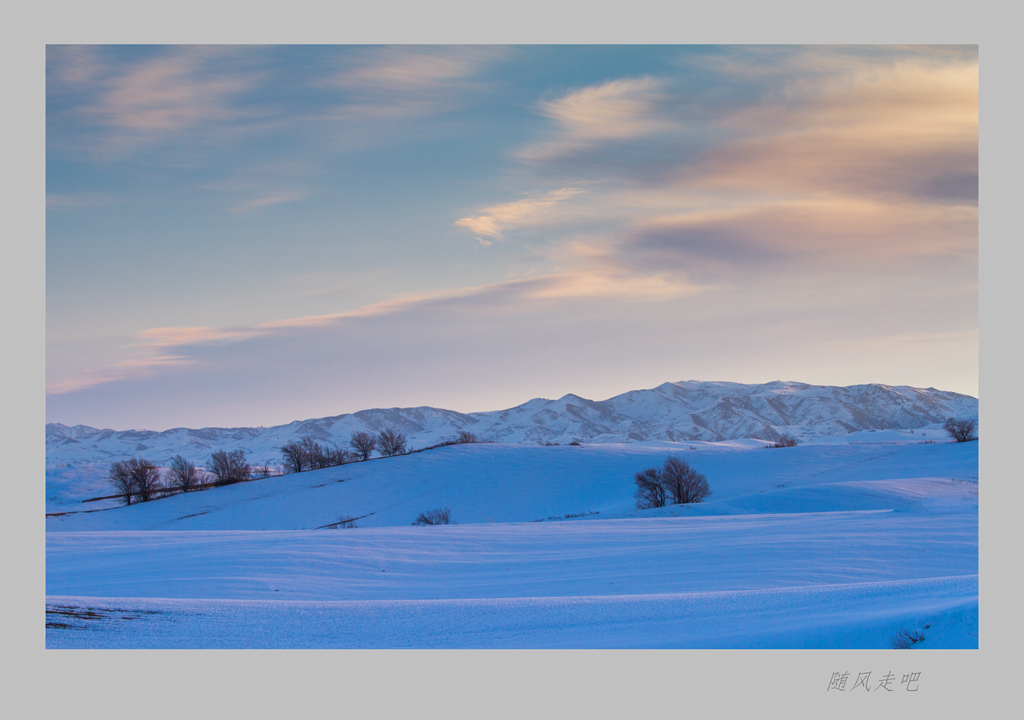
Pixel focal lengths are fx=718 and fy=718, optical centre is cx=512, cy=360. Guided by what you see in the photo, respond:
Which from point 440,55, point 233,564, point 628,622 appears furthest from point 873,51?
point 233,564

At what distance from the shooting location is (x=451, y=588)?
37.6 ft

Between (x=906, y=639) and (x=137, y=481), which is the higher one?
(x=906, y=639)

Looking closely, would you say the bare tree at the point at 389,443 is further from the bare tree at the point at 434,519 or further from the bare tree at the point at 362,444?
the bare tree at the point at 434,519

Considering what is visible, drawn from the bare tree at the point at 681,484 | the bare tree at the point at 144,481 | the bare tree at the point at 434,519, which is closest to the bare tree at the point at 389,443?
the bare tree at the point at 144,481

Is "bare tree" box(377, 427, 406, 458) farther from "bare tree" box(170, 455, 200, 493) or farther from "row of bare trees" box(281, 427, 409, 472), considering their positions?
"bare tree" box(170, 455, 200, 493)

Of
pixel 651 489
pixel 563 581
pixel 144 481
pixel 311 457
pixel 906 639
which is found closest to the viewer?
pixel 906 639

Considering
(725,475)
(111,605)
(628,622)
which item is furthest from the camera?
(725,475)

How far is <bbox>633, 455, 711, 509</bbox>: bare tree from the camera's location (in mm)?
33812

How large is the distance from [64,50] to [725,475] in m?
42.0

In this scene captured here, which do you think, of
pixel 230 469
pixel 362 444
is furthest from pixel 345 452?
pixel 230 469

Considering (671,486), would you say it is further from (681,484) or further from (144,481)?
(144,481)

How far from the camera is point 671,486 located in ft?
113

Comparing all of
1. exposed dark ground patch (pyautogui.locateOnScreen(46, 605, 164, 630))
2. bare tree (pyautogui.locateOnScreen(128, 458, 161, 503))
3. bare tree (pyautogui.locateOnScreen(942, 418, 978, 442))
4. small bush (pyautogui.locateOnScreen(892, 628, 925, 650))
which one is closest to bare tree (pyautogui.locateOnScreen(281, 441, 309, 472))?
bare tree (pyautogui.locateOnScreen(128, 458, 161, 503))

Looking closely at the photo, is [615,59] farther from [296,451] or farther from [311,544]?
[296,451]
